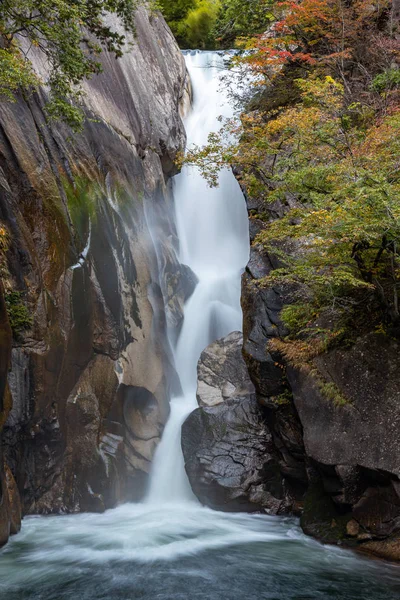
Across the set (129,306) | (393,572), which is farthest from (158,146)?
(393,572)

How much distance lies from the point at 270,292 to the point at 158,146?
977 cm

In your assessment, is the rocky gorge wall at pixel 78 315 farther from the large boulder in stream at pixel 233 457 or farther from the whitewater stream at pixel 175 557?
the large boulder in stream at pixel 233 457

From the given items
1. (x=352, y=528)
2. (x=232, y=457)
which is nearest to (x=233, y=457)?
(x=232, y=457)

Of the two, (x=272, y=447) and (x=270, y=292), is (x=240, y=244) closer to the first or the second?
(x=270, y=292)

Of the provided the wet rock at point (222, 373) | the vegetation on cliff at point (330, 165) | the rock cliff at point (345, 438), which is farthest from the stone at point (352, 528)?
the wet rock at point (222, 373)

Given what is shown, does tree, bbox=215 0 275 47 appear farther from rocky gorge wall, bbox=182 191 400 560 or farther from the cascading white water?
rocky gorge wall, bbox=182 191 400 560

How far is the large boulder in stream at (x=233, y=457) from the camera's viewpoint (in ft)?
34.8

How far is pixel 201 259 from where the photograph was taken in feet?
65.7

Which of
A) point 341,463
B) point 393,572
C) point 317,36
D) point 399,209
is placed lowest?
point 393,572

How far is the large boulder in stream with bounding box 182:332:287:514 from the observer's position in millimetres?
10602

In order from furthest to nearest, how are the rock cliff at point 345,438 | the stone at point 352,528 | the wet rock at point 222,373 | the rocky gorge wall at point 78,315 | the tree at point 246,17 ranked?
the tree at point 246,17 → the wet rock at point 222,373 → the rocky gorge wall at point 78,315 → the stone at point 352,528 → the rock cliff at point 345,438

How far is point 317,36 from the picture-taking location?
1572cm

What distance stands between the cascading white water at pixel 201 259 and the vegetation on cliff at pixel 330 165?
351cm

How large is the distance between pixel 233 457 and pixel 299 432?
1829 mm
